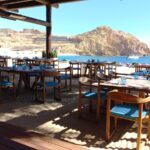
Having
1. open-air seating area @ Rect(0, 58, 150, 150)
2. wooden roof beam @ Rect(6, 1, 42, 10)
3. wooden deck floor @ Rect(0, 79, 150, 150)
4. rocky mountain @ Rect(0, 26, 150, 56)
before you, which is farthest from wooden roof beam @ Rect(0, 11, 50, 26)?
rocky mountain @ Rect(0, 26, 150, 56)

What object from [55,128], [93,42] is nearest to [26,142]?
[55,128]

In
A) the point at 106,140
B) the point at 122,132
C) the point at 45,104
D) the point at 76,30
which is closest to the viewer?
the point at 106,140

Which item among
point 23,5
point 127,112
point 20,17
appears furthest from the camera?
point 23,5

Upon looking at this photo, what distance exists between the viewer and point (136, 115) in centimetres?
295

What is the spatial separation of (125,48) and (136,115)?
328 feet

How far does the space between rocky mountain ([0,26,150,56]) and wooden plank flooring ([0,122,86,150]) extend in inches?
3377

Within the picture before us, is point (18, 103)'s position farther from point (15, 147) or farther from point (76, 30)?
point (76, 30)

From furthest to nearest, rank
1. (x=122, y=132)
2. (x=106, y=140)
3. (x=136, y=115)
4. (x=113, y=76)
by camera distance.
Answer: (x=113, y=76) < (x=122, y=132) < (x=106, y=140) < (x=136, y=115)

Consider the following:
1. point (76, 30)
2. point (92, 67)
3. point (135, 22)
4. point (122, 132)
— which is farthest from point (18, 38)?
point (122, 132)

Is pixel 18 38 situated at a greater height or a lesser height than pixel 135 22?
lesser

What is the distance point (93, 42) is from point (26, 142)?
315 feet

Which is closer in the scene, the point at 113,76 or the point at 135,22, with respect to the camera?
the point at 113,76

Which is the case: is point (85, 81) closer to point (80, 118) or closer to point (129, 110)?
point (80, 118)

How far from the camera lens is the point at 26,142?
239 centimetres
